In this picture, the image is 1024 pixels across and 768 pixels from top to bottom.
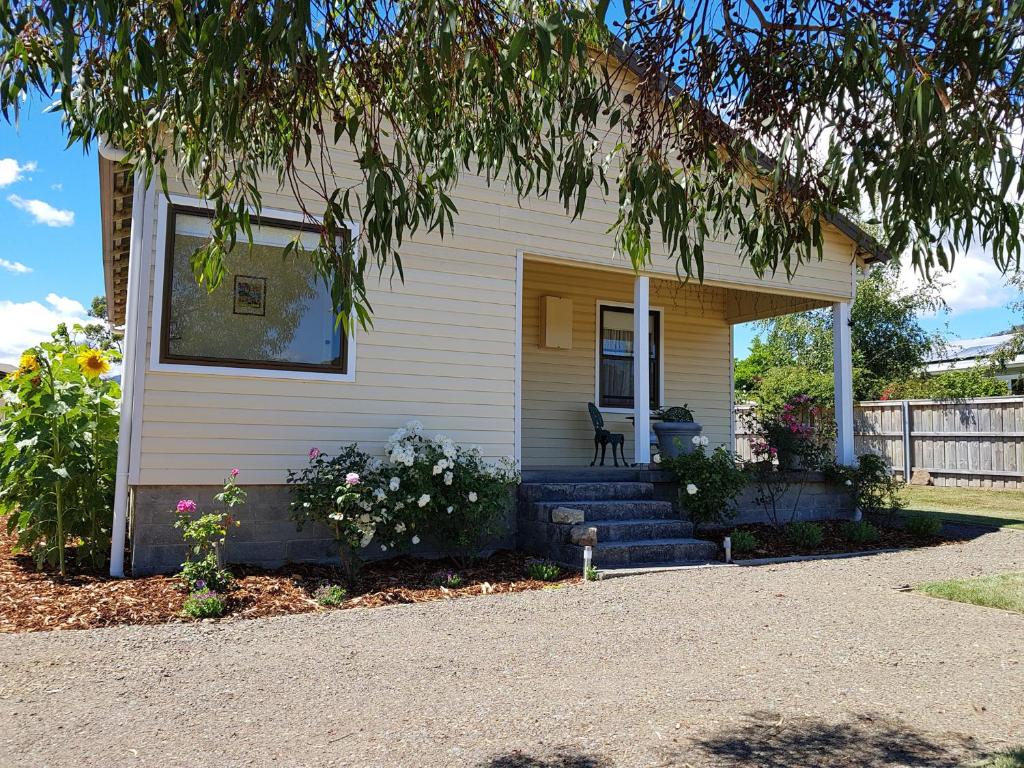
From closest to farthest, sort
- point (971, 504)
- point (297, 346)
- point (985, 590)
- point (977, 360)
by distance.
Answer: point (985, 590), point (297, 346), point (971, 504), point (977, 360)

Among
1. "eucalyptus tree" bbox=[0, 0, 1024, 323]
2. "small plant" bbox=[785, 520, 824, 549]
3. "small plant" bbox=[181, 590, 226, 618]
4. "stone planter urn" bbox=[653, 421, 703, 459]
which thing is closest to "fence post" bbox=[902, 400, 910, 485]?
"stone planter urn" bbox=[653, 421, 703, 459]

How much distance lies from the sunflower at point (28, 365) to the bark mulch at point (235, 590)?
1.55 m

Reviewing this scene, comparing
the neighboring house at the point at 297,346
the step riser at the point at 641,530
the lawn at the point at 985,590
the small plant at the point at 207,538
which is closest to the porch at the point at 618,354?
the neighboring house at the point at 297,346

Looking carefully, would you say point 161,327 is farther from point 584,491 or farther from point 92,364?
point 584,491

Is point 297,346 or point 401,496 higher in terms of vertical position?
point 297,346

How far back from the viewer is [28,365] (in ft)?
20.9

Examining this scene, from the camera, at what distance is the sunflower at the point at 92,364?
6676 millimetres

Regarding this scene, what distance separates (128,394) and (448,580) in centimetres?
290

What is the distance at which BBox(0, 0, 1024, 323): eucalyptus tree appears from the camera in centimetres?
297

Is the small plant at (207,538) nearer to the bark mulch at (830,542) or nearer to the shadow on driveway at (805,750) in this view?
the shadow on driveway at (805,750)

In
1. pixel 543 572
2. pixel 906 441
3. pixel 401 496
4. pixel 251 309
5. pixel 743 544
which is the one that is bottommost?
pixel 543 572

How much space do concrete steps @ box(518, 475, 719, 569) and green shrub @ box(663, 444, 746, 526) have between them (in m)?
0.21

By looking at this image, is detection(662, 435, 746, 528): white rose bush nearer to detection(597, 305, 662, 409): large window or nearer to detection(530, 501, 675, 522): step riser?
detection(530, 501, 675, 522): step riser

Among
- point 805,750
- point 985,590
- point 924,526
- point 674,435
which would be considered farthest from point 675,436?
point 805,750
